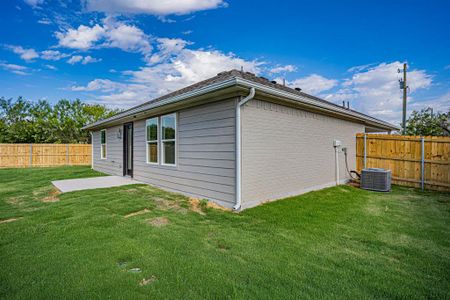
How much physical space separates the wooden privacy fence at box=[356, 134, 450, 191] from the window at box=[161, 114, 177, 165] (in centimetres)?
702

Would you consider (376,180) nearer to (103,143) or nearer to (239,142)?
(239,142)

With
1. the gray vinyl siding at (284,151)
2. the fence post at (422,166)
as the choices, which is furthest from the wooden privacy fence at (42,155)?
the fence post at (422,166)

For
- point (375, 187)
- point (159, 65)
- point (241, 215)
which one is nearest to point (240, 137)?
point (241, 215)

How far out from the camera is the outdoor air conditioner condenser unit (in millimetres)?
6902

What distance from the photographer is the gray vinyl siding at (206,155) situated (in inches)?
182

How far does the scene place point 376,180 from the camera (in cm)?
703

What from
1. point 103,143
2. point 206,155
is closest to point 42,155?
point 103,143

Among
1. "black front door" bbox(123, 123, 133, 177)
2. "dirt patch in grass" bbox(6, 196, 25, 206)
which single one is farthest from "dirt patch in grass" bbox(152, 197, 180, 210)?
"black front door" bbox(123, 123, 133, 177)

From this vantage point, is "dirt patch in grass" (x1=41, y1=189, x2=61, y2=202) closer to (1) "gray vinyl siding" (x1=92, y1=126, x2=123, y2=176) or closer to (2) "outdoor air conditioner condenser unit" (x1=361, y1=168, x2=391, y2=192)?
(1) "gray vinyl siding" (x1=92, y1=126, x2=123, y2=176)

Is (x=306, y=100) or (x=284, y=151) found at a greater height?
(x=306, y=100)

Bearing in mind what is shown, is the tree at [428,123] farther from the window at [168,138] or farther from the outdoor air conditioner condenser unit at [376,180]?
the window at [168,138]

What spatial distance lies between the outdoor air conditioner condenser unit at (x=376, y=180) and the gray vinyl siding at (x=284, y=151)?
3.03ft

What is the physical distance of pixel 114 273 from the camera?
225 centimetres

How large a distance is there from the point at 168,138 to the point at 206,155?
5.98ft
